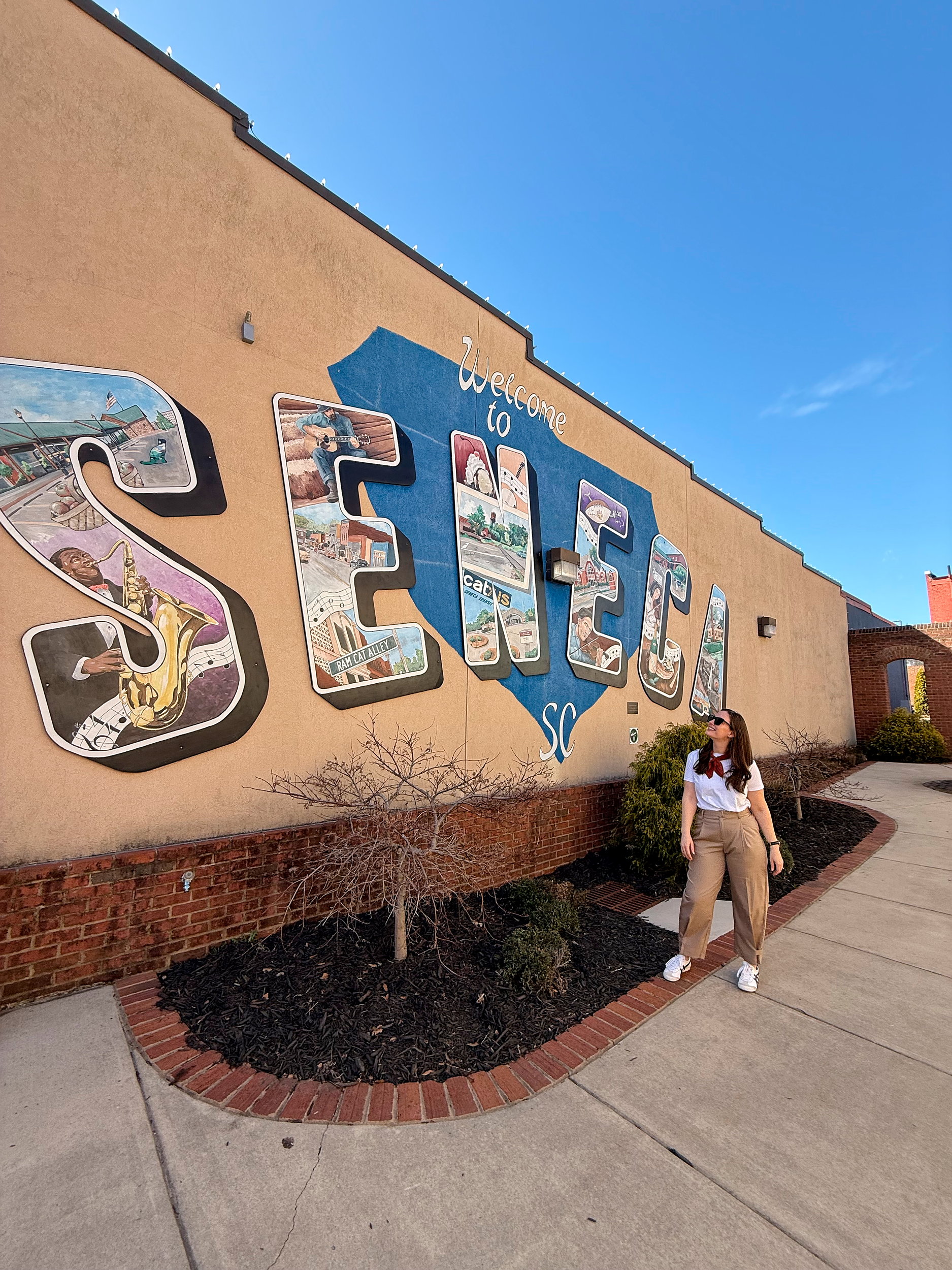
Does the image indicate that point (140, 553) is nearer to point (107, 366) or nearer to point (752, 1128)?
point (107, 366)

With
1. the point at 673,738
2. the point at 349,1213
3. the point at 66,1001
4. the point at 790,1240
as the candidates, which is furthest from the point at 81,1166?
the point at 673,738

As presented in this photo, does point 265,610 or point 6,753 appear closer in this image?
point 6,753

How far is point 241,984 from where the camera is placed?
3135mm

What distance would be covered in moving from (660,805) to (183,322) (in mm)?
5310

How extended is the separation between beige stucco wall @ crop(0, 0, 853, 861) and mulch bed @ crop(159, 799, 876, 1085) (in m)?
0.86

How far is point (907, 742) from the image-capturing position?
1383 centimetres

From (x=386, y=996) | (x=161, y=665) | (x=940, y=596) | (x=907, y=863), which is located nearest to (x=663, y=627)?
(x=907, y=863)

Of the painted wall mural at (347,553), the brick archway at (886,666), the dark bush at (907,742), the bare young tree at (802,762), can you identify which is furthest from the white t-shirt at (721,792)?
the brick archway at (886,666)

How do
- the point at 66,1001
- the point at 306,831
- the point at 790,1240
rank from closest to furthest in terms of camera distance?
the point at 790,1240 → the point at 66,1001 → the point at 306,831

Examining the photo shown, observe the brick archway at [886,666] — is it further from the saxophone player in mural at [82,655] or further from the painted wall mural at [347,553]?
the saxophone player in mural at [82,655]

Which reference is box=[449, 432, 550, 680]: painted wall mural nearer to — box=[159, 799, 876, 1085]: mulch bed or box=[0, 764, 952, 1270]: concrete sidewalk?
box=[159, 799, 876, 1085]: mulch bed

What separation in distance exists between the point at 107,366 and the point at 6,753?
89.6 inches

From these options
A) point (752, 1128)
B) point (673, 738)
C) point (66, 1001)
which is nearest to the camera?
point (752, 1128)

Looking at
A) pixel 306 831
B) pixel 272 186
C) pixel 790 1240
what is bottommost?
pixel 790 1240
